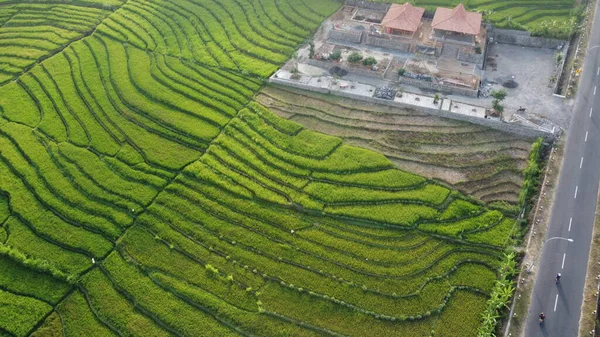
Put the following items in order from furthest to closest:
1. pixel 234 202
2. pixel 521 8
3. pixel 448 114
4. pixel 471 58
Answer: pixel 521 8
pixel 471 58
pixel 448 114
pixel 234 202

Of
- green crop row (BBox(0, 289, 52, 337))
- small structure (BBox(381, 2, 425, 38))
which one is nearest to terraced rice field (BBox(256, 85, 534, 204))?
small structure (BBox(381, 2, 425, 38))

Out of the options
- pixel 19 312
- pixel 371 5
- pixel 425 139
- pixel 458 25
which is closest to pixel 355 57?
pixel 425 139

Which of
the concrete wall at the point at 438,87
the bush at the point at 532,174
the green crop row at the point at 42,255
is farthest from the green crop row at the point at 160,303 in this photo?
the concrete wall at the point at 438,87

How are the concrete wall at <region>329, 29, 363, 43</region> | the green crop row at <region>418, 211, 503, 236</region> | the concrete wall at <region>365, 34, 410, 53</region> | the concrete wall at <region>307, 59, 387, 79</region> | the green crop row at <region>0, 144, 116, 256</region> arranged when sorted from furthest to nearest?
the concrete wall at <region>329, 29, 363, 43</region>
the concrete wall at <region>365, 34, 410, 53</region>
the concrete wall at <region>307, 59, 387, 79</region>
the green crop row at <region>418, 211, 503, 236</region>
the green crop row at <region>0, 144, 116, 256</region>

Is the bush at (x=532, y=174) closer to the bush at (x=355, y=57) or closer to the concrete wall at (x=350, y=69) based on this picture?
the concrete wall at (x=350, y=69)

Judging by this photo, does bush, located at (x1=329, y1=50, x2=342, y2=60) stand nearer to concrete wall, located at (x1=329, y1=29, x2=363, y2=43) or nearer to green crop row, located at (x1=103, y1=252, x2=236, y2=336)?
concrete wall, located at (x1=329, y1=29, x2=363, y2=43)

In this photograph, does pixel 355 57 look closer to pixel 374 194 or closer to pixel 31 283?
pixel 374 194
